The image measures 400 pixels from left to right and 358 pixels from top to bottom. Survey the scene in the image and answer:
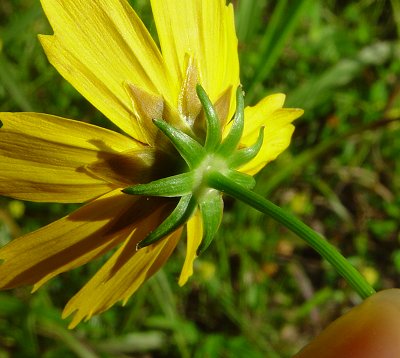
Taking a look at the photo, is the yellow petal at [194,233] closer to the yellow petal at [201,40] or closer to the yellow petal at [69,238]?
the yellow petal at [69,238]

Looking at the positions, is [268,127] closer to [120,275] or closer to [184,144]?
[184,144]

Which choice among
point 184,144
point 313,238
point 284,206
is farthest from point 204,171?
point 284,206

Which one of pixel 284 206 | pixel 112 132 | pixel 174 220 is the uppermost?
pixel 112 132

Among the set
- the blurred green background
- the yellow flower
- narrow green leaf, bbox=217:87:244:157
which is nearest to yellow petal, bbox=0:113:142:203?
the yellow flower

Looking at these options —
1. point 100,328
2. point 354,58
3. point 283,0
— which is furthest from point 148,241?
point 354,58

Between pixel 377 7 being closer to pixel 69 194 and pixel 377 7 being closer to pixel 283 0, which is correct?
pixel 283 0

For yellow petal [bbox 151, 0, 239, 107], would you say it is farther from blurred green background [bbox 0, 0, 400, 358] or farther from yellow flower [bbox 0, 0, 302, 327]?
blurred green background [bbox 0, 0, 400, 358]

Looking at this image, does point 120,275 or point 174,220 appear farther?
point 120,275
